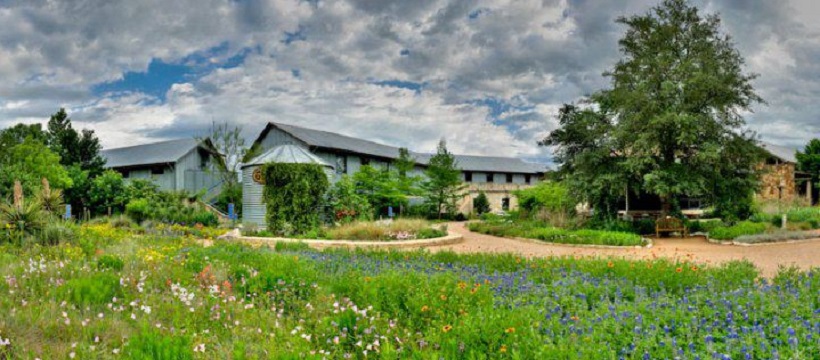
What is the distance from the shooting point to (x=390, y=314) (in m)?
5.14

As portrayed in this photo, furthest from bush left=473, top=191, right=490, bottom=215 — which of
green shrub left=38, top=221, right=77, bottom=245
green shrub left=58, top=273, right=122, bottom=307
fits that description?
green shrub left=58, top=273, right=122, bottom=307

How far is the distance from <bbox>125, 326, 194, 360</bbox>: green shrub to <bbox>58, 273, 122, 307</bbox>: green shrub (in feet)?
6.33

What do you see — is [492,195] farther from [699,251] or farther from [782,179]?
[699,251]

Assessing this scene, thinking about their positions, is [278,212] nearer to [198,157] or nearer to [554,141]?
[554,141]

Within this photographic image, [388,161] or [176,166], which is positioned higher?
[388,161]

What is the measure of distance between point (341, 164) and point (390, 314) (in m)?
31.2

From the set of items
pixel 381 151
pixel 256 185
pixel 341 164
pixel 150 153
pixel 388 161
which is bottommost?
pixel 256 185

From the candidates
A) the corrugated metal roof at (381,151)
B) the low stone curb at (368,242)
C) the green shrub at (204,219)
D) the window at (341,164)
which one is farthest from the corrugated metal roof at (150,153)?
the low stone curb at (368,242)

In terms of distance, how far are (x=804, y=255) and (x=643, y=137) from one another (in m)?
6.55

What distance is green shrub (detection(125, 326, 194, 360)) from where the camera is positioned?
138 inches

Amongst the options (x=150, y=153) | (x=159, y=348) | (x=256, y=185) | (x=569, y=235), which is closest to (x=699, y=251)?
(x=569, y=235)

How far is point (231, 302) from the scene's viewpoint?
5496 millimetres

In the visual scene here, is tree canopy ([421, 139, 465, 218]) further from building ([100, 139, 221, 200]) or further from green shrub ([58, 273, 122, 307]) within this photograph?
green shrub ([58, 273, 122, 307])

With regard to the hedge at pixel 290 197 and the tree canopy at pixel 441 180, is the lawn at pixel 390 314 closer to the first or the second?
the hedge at pixel 290 197
